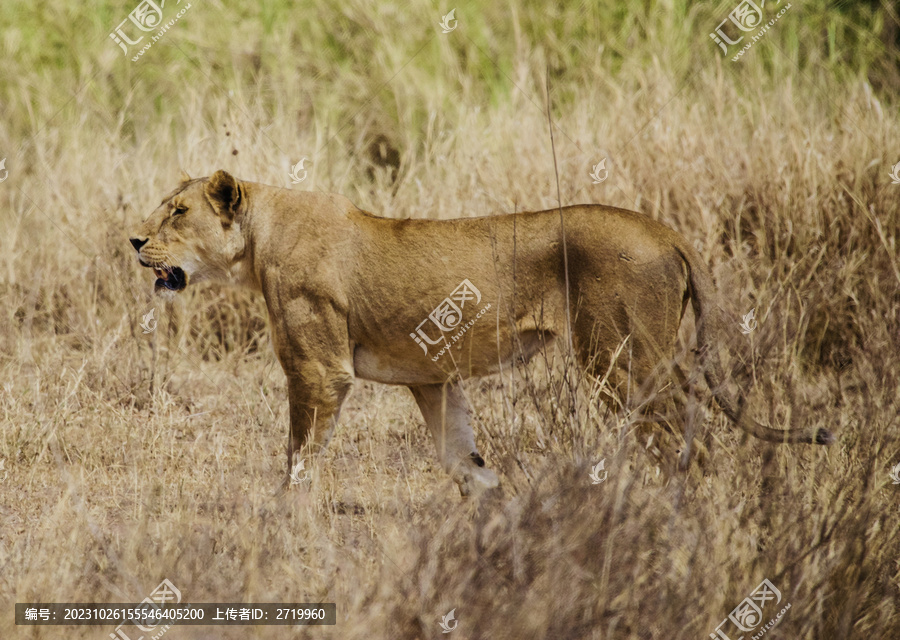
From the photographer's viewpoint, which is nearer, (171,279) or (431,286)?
(431,286)

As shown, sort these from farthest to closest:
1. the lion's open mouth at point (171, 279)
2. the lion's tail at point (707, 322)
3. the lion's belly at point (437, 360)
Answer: the lion's open mouth at point (171, 279)
the lion's belly at point (437, 360)
the lion's tail at point (707, 322)

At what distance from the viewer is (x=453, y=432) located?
4.95 m

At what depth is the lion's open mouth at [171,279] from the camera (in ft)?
16.4

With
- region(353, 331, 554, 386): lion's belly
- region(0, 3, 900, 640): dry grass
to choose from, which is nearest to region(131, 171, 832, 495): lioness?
region(353, 331, 554, 386): lion's belly

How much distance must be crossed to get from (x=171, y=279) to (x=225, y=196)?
18.7 inches

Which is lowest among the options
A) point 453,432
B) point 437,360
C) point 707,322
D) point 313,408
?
point 453,432

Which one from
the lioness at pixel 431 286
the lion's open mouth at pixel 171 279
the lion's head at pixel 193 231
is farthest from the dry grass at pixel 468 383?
A: the lion's head at pixel 193 231

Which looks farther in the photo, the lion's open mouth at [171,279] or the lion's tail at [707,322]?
the lion's open mouth at [171,279]

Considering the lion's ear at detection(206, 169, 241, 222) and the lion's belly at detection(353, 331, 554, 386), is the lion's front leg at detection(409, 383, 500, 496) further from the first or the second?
the lion's ear at detection(206, 169, 241, 222)

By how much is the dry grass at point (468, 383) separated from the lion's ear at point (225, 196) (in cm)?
113

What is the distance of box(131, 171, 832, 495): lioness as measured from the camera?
14.4 feet

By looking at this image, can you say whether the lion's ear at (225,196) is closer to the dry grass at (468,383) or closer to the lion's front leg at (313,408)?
the lion's front leg at (313,408)

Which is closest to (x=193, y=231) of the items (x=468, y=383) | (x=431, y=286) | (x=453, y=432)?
(x=431, y=286)

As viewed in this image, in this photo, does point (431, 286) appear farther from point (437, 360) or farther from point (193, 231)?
point (193, 231)
